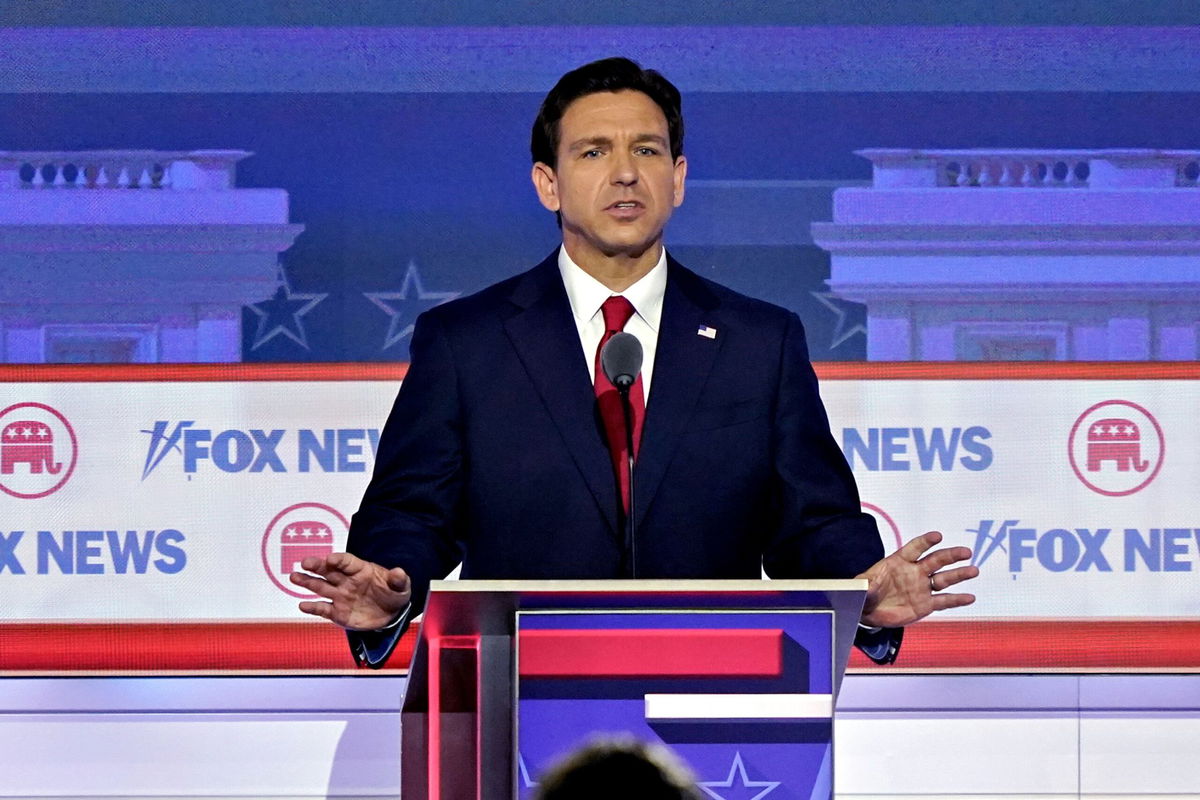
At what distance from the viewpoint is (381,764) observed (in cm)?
403

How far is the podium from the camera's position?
1842 millimetres

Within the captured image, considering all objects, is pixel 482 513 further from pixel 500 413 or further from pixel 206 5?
pixel 206 5

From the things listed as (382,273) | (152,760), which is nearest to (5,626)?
(152,760)

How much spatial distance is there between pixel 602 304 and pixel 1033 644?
71.4 inches

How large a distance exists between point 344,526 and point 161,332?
641 millimetres

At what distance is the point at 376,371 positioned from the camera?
4.02 m

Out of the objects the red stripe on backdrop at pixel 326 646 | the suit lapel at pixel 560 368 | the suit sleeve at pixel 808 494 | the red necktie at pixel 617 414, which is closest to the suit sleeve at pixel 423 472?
the suit lapel at pixel 560 368

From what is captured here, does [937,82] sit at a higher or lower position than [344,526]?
higher

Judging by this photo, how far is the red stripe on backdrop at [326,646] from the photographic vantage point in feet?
13.1

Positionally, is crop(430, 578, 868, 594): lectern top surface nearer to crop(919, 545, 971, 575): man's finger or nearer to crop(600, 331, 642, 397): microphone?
crop(919, 545, 971, 575): man's finger

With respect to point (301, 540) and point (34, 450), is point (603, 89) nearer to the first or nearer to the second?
point (301, 540)

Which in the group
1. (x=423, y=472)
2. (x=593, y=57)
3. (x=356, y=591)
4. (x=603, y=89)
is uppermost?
(x=593, y=57)

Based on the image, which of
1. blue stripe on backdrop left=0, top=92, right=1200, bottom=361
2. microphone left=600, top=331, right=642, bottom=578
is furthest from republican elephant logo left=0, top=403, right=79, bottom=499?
microphone left=600, top=331, right=642, bottom=578

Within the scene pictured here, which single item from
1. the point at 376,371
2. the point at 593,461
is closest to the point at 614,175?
the point at 593,461
